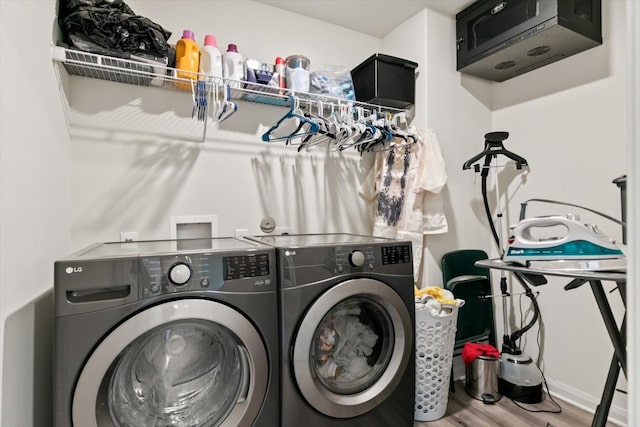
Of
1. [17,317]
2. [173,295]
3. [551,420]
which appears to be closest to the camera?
[17,317]

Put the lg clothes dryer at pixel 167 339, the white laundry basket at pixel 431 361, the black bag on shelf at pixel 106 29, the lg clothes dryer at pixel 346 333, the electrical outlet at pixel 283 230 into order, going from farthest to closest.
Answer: the electrical outlet at pixel 283 230, the white laundry basket at pixel 431 361, the black bag on shelf at pixel 106 29, the lg clothes dryer at pixel 346 333, the lg clothes dryer at pixel 167 339

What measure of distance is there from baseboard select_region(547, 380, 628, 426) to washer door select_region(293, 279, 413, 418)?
1.26m

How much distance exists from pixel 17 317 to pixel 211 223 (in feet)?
3.39

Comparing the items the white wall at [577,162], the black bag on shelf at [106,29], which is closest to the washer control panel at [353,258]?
the black bag on shelf at [106,29]

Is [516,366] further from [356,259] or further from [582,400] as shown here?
[356,259]

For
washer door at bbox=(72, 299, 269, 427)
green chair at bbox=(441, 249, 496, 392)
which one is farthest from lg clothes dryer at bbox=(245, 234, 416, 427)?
green chair at bbox=(441, 249, 496, 392)

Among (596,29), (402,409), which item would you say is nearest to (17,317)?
(402,409)

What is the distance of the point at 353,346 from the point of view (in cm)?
155

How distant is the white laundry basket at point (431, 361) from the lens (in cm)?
177

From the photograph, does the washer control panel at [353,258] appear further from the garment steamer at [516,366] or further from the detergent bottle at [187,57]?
the detergent bottle at [187,57]

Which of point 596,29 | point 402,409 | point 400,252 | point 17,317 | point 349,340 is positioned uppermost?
point 596,29

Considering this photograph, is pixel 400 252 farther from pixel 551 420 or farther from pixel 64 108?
pixel 64 108

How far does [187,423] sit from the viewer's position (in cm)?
118

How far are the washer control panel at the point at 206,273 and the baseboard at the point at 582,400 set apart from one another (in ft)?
6.51
